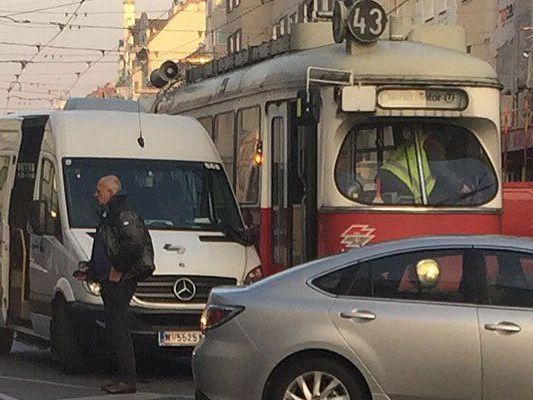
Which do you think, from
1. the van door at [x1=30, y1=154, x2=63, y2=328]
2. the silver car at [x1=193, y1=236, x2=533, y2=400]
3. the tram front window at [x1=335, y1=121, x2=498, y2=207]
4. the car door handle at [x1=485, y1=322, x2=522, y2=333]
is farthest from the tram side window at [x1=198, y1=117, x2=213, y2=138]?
the car door handle at [x1=485, y1=322, x2=522, y2=333]

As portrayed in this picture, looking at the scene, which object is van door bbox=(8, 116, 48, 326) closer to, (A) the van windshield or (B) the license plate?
(A) the van windshield

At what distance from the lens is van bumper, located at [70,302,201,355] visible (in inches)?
491

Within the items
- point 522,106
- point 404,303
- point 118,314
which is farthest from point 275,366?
point 522,106

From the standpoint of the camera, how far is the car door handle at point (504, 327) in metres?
8.70

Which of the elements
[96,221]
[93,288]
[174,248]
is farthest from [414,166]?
[93,288]

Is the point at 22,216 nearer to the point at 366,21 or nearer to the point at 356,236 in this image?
the point at 356,236

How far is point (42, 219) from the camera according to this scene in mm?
13555

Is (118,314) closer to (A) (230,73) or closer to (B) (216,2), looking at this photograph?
(A) (230,73)

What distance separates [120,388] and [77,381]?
1165 millimetres

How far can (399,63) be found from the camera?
14.6 metres

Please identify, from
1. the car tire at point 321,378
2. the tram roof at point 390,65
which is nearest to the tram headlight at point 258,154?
the tram roof at point 390,65

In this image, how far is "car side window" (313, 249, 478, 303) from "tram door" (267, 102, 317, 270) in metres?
5.23

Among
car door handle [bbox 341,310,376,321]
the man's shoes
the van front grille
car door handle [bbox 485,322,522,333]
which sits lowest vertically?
the man's shoes

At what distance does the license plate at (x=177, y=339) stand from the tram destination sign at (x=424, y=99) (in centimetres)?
343
